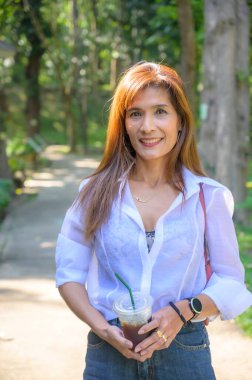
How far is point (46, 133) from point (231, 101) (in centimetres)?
3049

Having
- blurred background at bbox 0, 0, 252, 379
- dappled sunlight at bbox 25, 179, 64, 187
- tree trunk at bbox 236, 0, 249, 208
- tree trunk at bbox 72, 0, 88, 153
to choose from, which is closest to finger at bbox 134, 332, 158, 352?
blurred background at bbox 0, 0, 252, 379

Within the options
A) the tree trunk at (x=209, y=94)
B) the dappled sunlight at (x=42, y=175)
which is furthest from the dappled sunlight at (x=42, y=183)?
the tree trunk at (x=209, y=94)

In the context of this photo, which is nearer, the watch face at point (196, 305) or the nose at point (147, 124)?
the watch face at point (196, 305)

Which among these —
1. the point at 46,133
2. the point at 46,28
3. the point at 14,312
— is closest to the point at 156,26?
the point at 46,28

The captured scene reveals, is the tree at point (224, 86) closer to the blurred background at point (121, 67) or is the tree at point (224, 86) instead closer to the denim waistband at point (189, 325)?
the blurred background at point (121, 67)

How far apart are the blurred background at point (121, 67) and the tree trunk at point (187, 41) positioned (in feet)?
0.09

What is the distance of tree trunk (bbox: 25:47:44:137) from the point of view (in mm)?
25130

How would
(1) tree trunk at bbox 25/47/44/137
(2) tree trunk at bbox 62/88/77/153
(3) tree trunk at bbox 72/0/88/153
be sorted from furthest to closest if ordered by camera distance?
(2) tree trunk at bbox 62/88/77/153 → (3) tree trunk at bbox 72/0/88/153 → (1) tree trunk at bbox 25/47/44/137

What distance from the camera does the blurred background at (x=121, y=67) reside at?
10.4 metres

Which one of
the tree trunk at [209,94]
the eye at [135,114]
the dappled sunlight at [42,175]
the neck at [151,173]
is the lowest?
the dappled sunlight at [42,175]

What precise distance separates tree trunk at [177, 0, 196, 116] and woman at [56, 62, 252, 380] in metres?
8.93

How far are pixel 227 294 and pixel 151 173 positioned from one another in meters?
0.49

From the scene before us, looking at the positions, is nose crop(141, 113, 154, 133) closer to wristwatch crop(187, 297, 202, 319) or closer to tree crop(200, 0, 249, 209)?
wristwatch crop(187, 297, 202, 319)

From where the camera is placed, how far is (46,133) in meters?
40.3
